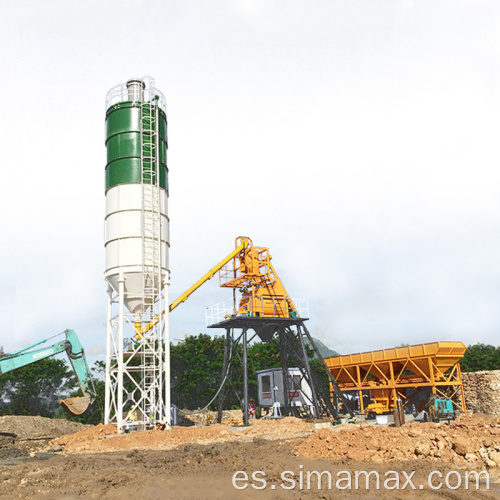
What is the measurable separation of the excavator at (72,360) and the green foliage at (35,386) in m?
17.8

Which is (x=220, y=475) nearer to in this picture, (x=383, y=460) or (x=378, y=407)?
(x=383, y=460)

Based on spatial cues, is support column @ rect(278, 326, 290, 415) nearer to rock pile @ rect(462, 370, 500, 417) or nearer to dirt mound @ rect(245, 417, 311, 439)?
dirt mound @ rect(245, 417, 311, 439)

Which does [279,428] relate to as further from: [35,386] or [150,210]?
[35,386]

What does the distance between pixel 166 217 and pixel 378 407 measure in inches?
670

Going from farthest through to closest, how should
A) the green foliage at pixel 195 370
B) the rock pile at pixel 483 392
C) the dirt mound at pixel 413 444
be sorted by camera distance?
the green foliage at pixel 195 370, the rock pile at pixel 483 392, the dirt mound at pixel 413 444

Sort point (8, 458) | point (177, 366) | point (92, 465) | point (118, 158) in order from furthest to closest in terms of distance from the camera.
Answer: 1. point (177, 366)
2. point (118, 158)
3. point (8, 458)
4. point (92, 465)

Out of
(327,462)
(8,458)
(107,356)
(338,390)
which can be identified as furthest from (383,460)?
(338,390)

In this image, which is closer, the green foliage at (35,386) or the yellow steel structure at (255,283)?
the yellow steel structure at (255,283)

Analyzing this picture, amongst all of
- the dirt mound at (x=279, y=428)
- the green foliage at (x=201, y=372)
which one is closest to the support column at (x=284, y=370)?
the dirt mound at (x=279, y=428)

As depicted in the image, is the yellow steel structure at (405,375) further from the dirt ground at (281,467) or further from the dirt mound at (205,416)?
the dirt ground at (281,467)

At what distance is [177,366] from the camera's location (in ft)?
139

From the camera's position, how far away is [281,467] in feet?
47.0

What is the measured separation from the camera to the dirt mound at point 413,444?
14.6m

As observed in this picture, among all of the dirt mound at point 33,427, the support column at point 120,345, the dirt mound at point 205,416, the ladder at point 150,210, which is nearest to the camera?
the support column at point 120,345
